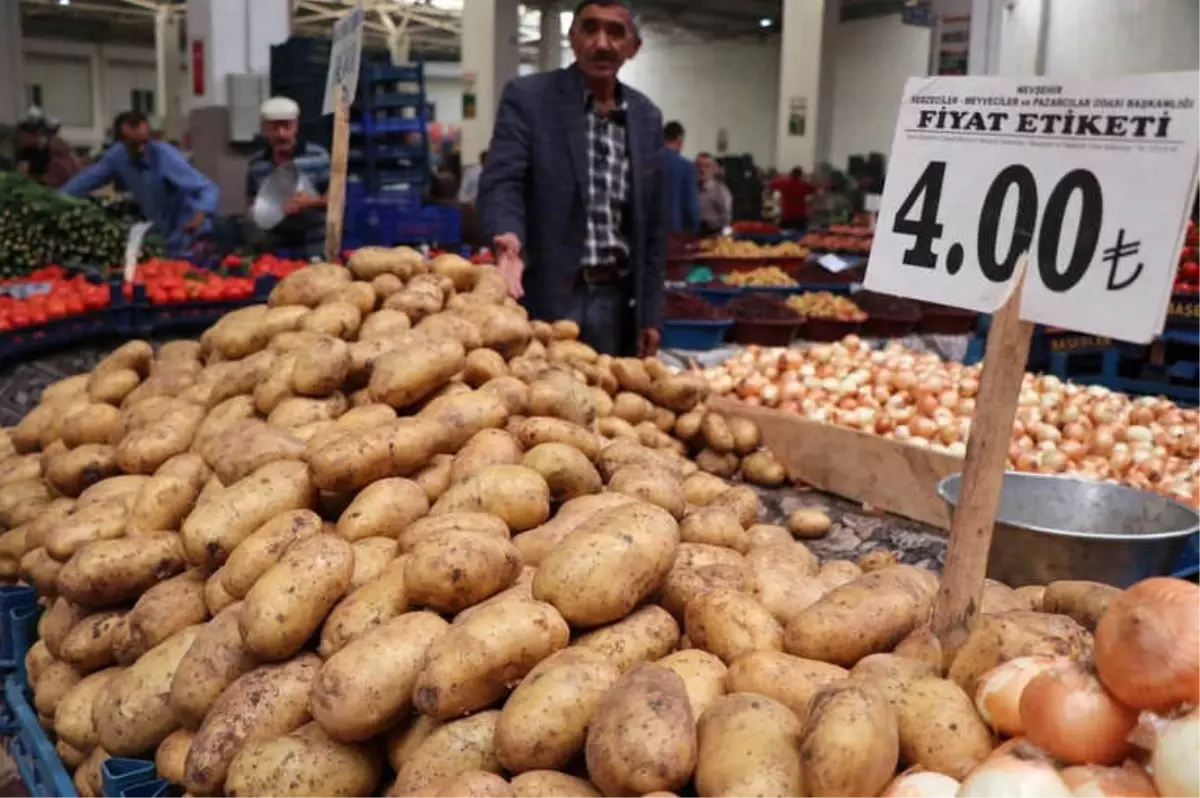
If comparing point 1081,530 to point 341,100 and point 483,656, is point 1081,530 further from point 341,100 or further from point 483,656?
point 341,100

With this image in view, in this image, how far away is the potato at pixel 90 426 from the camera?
251 centimetres

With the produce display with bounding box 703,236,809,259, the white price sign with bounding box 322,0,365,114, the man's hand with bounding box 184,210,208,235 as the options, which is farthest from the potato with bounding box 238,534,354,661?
the produce display with bounding box 703,236,809,259

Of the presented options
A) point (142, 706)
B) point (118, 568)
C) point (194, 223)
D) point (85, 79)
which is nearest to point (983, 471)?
point (142, 706)

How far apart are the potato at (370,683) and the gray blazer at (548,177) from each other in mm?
2642

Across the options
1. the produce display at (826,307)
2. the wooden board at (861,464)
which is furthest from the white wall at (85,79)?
the wooden board at (861,464)

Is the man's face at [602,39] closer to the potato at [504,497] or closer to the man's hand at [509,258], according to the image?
the man's hand at [509,258]

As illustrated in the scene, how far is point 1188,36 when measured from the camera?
14969mm

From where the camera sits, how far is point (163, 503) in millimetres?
2059

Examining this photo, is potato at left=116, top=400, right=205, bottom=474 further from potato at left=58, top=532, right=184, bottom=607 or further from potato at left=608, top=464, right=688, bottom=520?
potato at left=608, top=464, right=688, bottom=520

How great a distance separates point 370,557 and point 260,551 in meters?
0.18

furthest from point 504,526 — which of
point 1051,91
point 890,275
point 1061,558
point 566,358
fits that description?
point 566,358

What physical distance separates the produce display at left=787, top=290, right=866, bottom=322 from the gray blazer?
101 inches

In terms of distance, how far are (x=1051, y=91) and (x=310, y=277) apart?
1940mm

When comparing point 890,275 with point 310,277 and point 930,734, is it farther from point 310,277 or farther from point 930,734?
point 310,277
